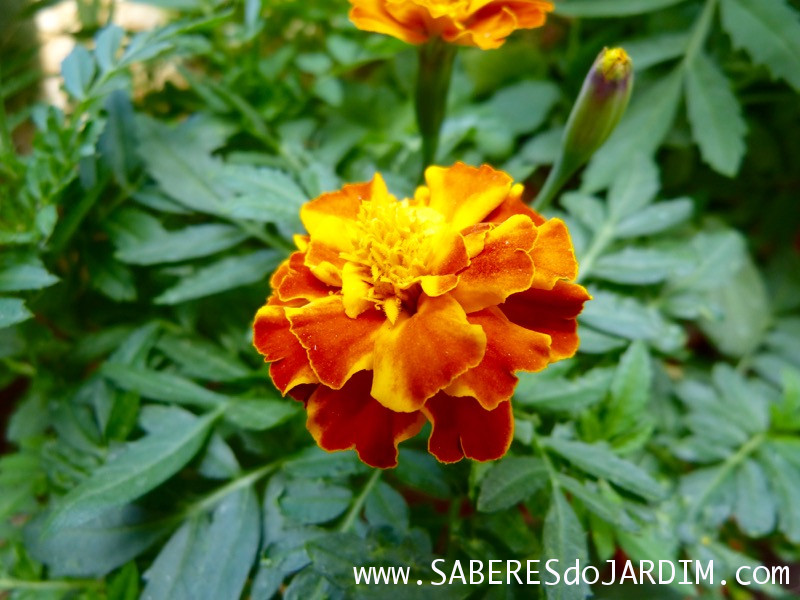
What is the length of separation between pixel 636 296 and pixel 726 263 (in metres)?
0.13

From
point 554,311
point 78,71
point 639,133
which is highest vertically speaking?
point 78,71

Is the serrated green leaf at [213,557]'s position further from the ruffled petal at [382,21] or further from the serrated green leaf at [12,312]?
the ruffled petal at [382,21]

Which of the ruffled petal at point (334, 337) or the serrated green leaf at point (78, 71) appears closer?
the ruffled petal at point (334, 337)

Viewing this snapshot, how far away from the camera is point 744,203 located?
1016 millimetres

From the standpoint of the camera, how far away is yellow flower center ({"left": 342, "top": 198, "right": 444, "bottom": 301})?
1.42 feet

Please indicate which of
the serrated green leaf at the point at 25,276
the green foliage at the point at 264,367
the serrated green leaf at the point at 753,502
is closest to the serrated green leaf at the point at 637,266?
the green foliage at the point at 264,367

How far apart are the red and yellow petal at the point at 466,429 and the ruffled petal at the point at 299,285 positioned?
0.36 ft

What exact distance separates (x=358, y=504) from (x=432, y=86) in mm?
402

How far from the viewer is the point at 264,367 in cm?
66

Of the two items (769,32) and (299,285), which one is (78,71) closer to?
(299,285)

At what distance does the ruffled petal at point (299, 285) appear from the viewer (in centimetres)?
43

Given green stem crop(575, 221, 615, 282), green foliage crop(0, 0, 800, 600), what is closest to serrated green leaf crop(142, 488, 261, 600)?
green foliage crop(0, 0, 800, 600)

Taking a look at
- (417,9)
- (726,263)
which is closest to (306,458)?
(417,9)

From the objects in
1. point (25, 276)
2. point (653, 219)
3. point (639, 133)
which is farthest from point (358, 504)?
point (639, 133)
